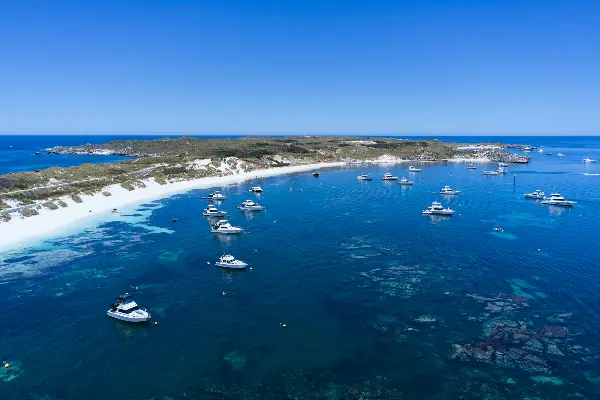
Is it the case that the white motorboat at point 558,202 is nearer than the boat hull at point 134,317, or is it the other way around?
the boat hull at point 134,317

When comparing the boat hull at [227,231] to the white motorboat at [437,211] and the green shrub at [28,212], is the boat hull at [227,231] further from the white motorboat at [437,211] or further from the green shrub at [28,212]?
the white motorboat at [437,211]

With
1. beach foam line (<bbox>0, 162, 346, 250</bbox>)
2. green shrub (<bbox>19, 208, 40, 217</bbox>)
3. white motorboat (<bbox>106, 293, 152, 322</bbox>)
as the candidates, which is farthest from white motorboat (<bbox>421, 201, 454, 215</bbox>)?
green shrub (<bbox>19, 208, 40, 217</bbox>)

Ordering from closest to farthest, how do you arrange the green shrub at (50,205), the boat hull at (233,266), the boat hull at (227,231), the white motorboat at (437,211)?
the boat hull at (233,266)
the boat hull at (227,231)
the green shrub at (50,205)
the white motorboat at (437,211)

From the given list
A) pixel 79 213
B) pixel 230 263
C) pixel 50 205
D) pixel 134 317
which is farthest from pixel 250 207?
pixel 134 317

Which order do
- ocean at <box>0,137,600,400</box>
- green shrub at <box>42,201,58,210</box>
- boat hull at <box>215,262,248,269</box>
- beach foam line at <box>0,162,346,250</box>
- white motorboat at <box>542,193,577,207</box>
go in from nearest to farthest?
ocean at <box>0,137,600,400</box>
boat hull at <box>215,262,248,269</box>
beach foam line at <box>0,162,346,250</box>
green shrub at <box>42,201,58,210</box>
white motorboat at <box>542,193,577,207</box>

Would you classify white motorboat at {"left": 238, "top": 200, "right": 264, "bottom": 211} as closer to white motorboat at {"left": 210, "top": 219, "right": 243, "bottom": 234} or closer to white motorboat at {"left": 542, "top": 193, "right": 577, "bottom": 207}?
white motorboat at {"left": 210, "top": 219, "right": 243, "bottom": 234}

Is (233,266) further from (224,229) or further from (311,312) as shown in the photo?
(224,229)

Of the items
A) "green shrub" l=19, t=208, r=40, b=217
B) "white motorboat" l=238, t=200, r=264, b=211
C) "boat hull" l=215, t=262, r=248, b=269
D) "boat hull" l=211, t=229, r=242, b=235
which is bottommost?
"boat hull" l=215, t=262, r=248, b=269

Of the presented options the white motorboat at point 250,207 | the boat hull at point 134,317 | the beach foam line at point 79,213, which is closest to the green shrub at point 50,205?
the beach foam line at point 79,213

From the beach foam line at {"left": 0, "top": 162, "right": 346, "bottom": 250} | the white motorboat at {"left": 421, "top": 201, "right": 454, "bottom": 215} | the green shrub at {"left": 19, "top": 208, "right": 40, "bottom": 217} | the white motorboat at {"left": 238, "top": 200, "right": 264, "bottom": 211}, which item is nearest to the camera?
the beach foam line at {"left": 0, "top": 162, "right": 346, "bottom": 250}
